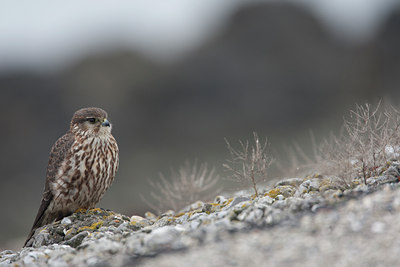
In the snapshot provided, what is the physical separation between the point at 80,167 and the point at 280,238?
118 inches

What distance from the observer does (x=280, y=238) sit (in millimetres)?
3824

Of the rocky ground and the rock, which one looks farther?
the rock

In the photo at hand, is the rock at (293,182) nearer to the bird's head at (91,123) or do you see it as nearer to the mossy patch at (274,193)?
the mossy patch at (274,193)

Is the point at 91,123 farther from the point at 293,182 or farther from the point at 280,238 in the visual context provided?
the point at 280,238

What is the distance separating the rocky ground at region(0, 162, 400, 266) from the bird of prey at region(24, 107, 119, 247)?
118cm

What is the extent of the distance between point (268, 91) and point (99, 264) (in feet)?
65.1

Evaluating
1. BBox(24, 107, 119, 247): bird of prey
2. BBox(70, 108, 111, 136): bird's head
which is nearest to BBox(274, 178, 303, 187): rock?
BBox(24, 107, 119, 247): bird of prey

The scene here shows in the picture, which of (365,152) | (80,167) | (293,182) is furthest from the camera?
(80,167)

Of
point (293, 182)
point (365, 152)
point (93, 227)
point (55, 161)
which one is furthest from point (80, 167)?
point (365, 152)

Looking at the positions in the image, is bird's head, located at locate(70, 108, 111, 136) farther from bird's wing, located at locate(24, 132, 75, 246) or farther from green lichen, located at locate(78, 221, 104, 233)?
green lichen, located at locate(78, 221, 104, 233)

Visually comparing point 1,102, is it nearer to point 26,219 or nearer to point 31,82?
point 31,82

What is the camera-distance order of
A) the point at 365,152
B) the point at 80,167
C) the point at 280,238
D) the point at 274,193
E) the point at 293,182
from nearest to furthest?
the point at 280,238 < the point at 365,152 < the point at 274,193 < the point at 293,182 < the point at 80,167

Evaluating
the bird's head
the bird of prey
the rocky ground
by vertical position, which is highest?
the bird's head

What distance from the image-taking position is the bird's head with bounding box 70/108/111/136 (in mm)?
6391
